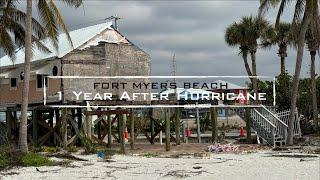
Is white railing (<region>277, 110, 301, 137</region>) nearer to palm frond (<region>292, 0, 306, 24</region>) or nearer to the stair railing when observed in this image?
the stair railing

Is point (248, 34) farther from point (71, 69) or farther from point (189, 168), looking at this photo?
point (189, 168)

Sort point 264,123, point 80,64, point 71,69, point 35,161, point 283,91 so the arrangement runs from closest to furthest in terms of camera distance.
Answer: point 35,161 < point 71,69 < point 80,64 < point 264,123 < point 283,91

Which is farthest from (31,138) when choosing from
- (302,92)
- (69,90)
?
(302,92)

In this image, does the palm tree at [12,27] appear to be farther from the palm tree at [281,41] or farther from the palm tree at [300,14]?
the palm tree at [281,41]

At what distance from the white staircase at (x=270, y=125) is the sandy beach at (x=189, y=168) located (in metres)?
5.26

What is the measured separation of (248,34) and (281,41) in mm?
3917

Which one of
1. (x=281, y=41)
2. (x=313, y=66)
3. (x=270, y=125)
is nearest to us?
(x=270, y=125)

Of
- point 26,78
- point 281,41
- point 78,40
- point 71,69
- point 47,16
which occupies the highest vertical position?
point 281,41

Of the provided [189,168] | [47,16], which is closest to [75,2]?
[47,16]

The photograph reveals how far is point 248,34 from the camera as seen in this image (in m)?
34.8

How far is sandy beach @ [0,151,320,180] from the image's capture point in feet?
53.3

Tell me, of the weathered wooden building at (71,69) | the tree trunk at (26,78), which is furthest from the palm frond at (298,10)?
the tree trunk at (26,78)

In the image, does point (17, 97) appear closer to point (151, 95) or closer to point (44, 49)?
point (44, 49)

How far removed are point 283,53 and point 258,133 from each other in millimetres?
11447
